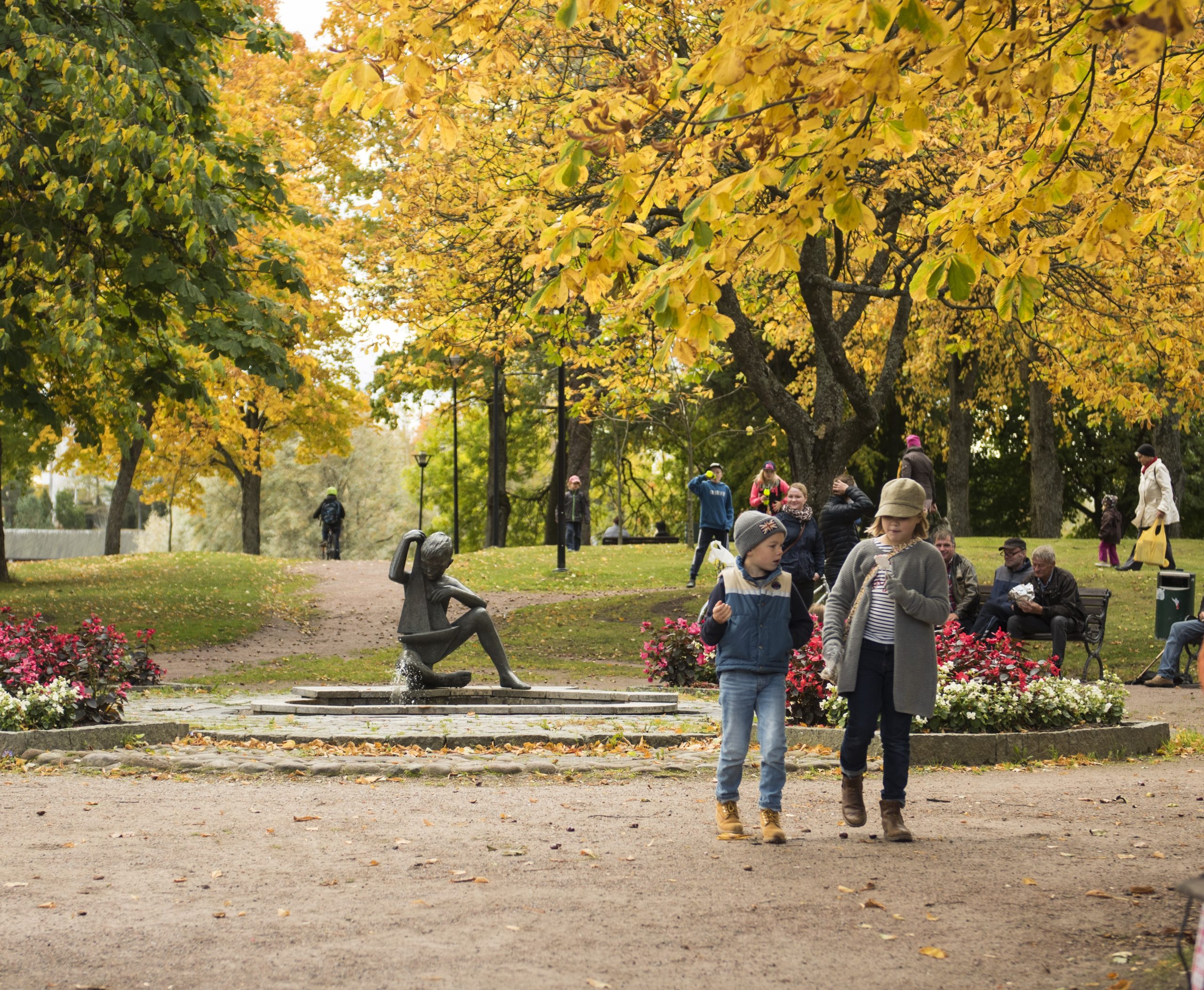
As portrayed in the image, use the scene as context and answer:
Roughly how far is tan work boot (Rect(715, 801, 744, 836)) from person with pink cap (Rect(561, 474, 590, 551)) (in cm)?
2411

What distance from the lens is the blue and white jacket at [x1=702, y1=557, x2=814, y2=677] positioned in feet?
21.5

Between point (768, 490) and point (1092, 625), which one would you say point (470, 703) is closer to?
point (1092, 625)

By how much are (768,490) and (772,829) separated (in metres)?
11.6

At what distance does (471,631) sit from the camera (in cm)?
1190

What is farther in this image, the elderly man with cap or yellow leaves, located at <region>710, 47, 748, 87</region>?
the elderly man with cap

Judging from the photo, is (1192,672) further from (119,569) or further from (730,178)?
(119,569)

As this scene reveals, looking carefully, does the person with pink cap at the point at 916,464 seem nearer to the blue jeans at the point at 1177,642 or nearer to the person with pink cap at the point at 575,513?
the blue jeans at the point at 1177,642

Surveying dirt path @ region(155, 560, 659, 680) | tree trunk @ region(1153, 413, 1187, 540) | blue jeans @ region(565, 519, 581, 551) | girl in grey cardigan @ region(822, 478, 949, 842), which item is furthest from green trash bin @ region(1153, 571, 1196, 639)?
blue jeans @ region(565, 519, 581, 551)

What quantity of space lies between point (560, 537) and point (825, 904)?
69.2ft

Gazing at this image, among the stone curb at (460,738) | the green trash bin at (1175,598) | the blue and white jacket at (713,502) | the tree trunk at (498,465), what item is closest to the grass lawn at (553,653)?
the blue and white jacket at (713,502)

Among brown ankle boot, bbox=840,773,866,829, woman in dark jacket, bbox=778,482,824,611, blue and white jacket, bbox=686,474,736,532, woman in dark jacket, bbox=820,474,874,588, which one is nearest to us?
brown ankle boot, bbox=840,773,866,829

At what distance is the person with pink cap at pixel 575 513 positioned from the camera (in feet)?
104

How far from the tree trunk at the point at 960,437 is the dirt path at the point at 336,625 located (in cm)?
1290

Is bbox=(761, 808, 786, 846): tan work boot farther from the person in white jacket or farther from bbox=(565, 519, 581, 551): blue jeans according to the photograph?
bbox=(565, 519, 581, 551): blue jeans
